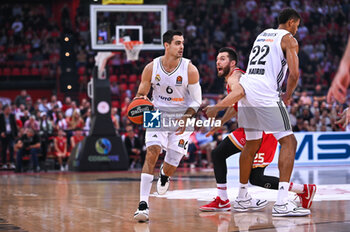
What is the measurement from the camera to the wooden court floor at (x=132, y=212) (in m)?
5.72

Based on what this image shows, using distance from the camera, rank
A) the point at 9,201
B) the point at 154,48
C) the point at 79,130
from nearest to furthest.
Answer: the point at 9,201, the point at 154,48, the point at 79,130

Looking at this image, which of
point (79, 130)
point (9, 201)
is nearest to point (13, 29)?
point (79, 130)

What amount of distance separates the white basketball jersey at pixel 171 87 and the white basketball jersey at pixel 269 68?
79 cm

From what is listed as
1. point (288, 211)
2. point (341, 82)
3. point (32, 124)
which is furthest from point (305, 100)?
point (341, 82)

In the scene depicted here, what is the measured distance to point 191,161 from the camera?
703 inches

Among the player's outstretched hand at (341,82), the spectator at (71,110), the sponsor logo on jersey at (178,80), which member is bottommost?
the spectator at (71,110)

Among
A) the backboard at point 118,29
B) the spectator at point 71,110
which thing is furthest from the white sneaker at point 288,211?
the spectator at point 71,110

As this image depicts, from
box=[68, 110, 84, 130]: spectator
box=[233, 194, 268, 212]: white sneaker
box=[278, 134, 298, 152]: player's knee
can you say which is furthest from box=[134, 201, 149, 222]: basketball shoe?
box=[68, 110, 84, 130]: spectator

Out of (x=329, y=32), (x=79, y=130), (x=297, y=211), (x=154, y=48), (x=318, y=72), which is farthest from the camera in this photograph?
(x=329, y=32)

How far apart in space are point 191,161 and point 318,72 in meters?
9.31

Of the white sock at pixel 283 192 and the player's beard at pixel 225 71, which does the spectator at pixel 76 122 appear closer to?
the player's beard at pixel 225 71

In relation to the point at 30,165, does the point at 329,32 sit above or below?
above

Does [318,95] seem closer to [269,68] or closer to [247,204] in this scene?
[247,204]

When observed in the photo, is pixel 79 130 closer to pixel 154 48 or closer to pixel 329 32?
pixel 154 48
